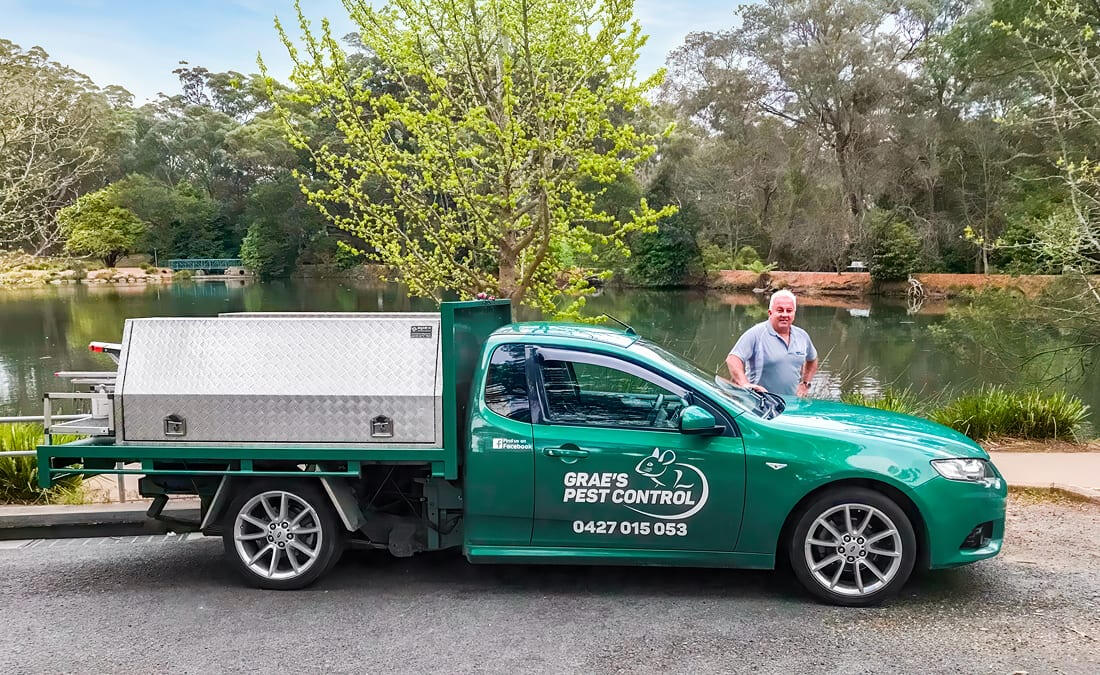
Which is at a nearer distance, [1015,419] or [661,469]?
[661,469]

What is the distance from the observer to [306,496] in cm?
485

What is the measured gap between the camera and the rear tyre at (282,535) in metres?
4.87

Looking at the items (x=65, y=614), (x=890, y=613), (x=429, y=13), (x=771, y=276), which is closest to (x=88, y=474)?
(x=65, y=614)

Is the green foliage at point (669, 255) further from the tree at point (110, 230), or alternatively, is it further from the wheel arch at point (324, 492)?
the wheel arch at point (324, 492)

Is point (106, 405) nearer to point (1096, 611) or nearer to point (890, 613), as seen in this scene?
point (890, 613)

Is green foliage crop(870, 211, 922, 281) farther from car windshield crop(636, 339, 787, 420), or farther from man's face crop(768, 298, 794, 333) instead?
car windshield crop(636, 339, 787, 420)

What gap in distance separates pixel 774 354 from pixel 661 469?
2066 millimetres

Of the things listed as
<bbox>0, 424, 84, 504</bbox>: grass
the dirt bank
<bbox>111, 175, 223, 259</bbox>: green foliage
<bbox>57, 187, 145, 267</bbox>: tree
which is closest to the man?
<bbox>0, 424, 84, 504</bbox>: grass

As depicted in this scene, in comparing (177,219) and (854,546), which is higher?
(177,219)

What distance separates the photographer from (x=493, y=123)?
28.4ft

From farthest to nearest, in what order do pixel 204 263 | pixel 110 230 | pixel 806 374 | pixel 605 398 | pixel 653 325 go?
pixel 204 263 < pixel 110 230 < pixel 653 325 < pixel 806 374 < pixel 605 398

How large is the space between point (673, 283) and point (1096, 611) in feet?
157

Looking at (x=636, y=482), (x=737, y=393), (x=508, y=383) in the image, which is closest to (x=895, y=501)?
(x=737, y=393)

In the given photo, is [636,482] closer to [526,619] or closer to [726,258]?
Result: [526,619]
